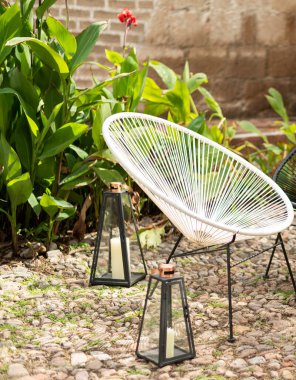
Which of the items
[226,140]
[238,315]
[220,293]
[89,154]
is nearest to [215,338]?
[238,315]

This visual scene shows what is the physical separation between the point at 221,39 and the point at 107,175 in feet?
8.70

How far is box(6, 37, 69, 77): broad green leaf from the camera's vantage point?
300 cm

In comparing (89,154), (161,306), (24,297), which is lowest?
(24,297)

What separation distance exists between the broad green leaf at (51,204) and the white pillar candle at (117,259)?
35 cm

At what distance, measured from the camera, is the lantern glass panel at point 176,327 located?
2289 millimetres

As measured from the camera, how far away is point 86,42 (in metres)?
3.27

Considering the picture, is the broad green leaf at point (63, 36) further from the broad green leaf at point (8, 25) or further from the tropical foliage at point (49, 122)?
the broad green leaf at point (8, 25)

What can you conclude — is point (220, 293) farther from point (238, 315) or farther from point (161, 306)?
point (161, 306)

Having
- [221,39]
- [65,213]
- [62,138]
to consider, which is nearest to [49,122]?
[62,138]

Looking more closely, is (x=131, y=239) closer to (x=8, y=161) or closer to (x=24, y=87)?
(x=8, y=161)

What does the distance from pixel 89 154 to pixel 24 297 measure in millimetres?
917

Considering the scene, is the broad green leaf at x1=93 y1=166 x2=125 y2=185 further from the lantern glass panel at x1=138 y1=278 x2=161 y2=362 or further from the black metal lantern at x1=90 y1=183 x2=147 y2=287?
the lantern glass panel at x1=138 y1=278 x2=161 y2=362

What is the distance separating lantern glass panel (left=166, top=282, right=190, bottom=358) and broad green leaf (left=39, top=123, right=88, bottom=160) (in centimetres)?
111

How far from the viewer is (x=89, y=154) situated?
3.58m
